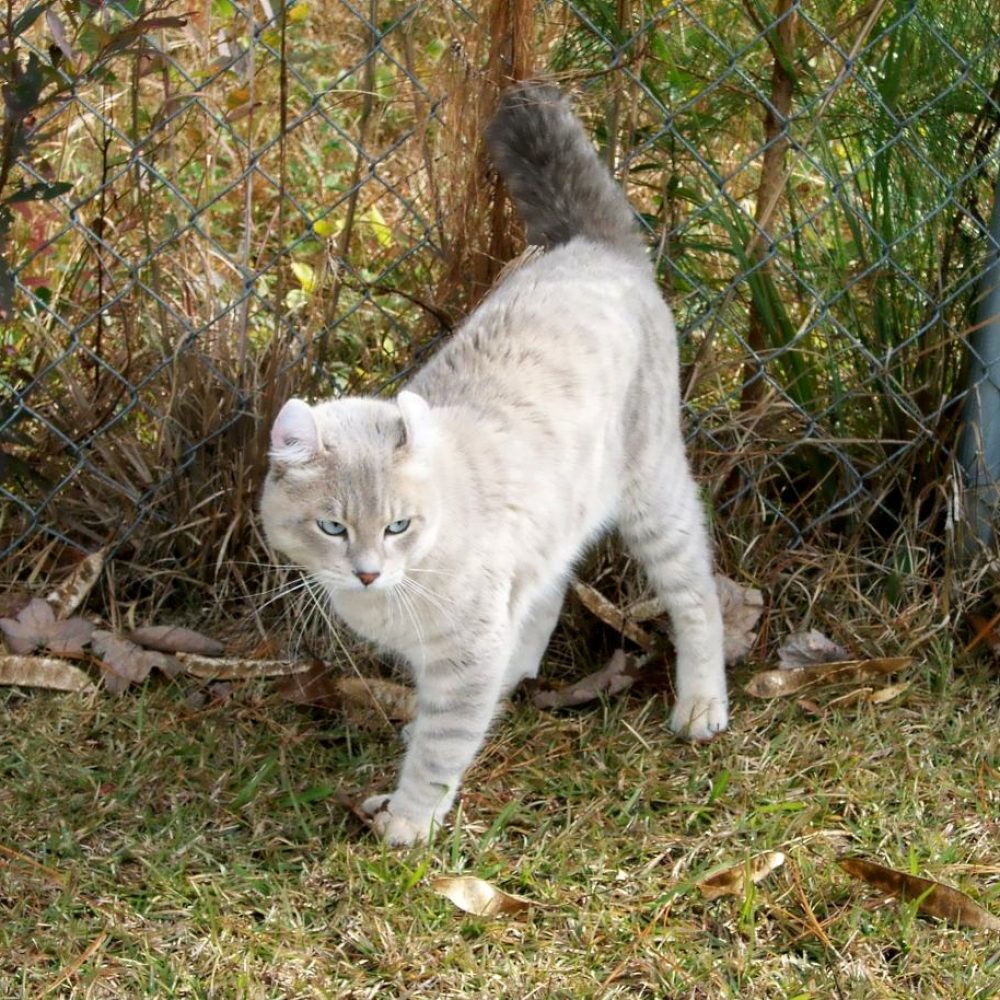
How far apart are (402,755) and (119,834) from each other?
581 mm

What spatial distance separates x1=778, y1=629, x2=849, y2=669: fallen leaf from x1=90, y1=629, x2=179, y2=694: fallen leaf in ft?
4.33

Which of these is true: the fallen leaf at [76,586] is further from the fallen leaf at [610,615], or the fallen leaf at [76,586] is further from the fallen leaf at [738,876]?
the fallen leaf at [738,876]

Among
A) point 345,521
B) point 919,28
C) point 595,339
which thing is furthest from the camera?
point 919,28

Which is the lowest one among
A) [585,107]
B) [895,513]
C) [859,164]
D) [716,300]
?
[895,513]

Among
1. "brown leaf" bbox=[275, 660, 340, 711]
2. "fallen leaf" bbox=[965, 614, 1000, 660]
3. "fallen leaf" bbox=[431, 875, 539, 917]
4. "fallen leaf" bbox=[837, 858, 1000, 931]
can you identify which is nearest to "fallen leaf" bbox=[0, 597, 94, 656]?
"brown leaf" bbox=[275, 660, 340, 711]

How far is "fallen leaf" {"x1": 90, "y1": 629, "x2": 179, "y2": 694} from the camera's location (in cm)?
293

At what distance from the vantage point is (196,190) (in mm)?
3789

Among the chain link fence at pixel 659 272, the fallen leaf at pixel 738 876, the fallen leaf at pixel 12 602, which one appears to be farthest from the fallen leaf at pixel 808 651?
the fallen leaf at pixel 12 602

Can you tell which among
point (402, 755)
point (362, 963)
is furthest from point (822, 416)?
point (362, 963)

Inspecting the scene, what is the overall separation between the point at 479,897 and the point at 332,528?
0.69 meters

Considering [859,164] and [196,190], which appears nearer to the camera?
[859,164]

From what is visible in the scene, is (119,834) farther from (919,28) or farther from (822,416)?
(919,28)

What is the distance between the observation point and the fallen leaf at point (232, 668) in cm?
297

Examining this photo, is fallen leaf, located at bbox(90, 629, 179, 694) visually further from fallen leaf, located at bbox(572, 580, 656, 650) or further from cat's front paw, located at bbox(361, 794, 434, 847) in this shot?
fallen leaf, located at bbox(572, 580, 656, 650)
